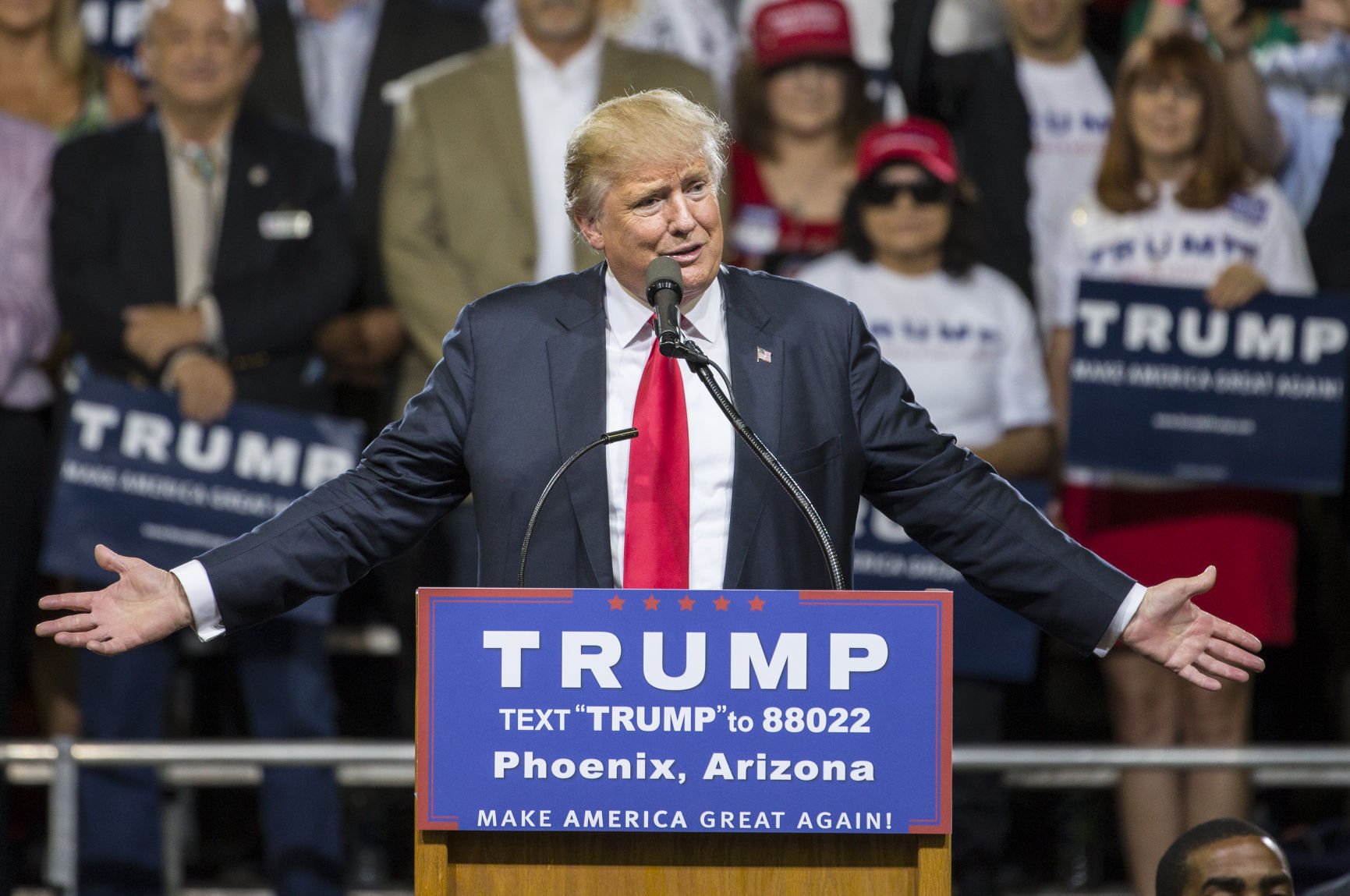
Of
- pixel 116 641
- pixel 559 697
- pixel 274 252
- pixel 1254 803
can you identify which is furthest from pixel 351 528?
pixel 1254 803

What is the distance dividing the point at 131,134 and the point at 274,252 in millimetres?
469

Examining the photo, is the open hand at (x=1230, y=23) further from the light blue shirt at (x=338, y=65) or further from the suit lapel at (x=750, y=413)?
the suit lapel at (x=750, y=413)

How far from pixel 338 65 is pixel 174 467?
132 centimetres

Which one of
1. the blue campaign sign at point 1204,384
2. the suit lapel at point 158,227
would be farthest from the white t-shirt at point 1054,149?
the suit lapel at point 158,227

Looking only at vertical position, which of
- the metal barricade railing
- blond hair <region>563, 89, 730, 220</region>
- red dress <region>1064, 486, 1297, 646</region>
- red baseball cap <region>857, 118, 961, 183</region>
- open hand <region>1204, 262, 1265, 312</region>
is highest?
red baseball cap <region>857, 118, 961, 183</region>

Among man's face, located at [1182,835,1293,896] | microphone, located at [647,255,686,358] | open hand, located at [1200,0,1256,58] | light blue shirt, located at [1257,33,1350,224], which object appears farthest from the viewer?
light blue shirt, located at [1257,33,1350,224]

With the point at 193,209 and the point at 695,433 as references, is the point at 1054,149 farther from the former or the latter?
the point at 695,433

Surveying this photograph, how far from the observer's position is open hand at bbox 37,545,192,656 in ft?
8.37

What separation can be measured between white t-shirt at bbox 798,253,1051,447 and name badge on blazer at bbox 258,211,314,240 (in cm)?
127

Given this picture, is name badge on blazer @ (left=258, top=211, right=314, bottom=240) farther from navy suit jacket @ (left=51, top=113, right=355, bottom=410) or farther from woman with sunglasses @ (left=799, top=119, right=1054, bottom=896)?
woman with sunglasses @ (left=799, top=119, right=1054, bottom=896)

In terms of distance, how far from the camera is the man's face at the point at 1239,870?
361 centimetres

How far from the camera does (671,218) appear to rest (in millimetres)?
2695

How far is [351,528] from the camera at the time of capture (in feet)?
8.86

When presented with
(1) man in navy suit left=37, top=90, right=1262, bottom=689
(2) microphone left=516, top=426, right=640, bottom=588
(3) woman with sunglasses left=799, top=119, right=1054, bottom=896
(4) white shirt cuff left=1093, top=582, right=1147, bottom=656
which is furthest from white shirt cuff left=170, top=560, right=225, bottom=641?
(3) woman with sunglasses left=799, top=119, right=1054, bottom=896
